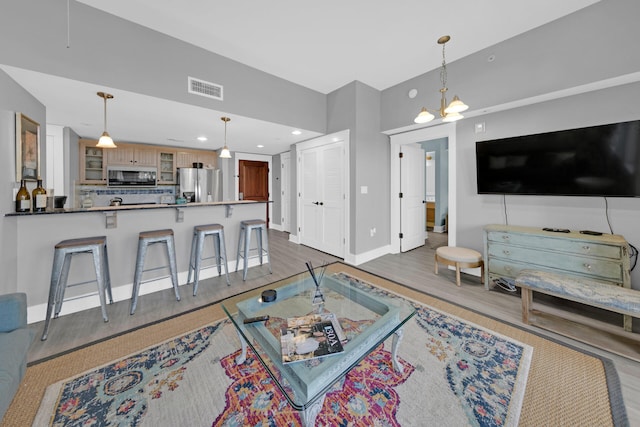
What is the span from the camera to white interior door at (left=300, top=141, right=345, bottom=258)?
164 inches

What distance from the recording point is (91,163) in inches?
183

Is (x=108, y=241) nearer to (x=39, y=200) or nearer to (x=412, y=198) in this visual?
(x=39, y=200)

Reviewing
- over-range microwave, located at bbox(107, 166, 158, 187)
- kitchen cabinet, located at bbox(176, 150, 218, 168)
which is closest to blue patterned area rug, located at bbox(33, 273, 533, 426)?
over-range microwave, located at bbox(107, 166, 158, 187)

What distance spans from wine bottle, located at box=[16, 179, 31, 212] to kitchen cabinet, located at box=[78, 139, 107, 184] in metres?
3.08

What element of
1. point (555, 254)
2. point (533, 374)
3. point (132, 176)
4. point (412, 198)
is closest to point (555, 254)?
point (555, 254)

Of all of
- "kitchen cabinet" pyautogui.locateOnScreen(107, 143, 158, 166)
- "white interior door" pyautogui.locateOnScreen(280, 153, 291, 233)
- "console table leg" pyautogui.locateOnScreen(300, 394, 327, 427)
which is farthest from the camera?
"white interior door" pyautogui.locateOnScreen(280, 153, 291, 233)

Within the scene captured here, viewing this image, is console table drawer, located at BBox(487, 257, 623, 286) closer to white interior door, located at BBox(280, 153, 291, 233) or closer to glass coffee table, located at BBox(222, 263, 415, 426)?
glass coffee table, located at BBox(222, 263, 415, 426)

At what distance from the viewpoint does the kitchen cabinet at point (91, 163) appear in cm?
449

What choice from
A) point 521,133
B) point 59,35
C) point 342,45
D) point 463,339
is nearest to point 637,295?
point 463,339

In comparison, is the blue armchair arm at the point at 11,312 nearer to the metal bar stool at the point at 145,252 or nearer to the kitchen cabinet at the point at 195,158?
the metal bar stool at the point at 145,252

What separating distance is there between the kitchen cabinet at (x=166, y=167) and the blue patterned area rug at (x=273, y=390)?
4.63 metres

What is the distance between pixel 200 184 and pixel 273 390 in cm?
529

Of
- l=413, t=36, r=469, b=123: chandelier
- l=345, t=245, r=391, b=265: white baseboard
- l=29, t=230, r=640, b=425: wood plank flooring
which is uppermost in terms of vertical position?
l=413, t=36, r=469, b=123: chandelier

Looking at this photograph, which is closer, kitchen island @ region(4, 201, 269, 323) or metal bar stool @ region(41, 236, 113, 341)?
metal bar stool @ region(41, 236, 113, 341)
